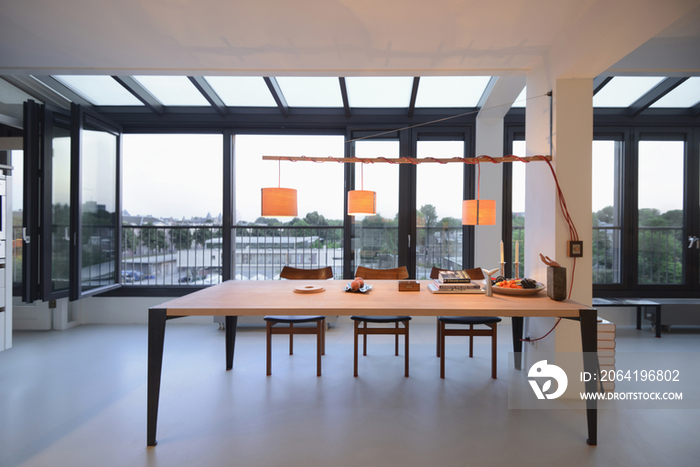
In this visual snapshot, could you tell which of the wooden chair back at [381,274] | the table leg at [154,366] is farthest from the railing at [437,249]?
the table leg at [154,366]

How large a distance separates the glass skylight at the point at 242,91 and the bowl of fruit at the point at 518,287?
323 cm

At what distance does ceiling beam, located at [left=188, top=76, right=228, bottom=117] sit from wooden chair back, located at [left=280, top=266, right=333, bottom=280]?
89.6 inches

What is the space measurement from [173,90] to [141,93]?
0.35 m

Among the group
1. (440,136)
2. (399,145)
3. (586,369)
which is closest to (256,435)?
(586,369)

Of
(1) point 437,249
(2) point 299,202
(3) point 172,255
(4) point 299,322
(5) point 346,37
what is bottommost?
(4) point 299,322

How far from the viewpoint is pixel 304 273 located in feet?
10.4

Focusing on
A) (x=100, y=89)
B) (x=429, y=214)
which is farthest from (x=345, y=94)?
(x=100, y=89)

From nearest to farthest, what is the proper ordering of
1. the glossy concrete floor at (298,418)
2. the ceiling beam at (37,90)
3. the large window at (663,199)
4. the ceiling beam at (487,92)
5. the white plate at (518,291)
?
1. the glossy concrete floor at (298,418)
2. the white plate at (518,291)
3. the ceiling beam at (37,90)
4. the ceiling beam at (487,92)
5. the large window at (663,199)

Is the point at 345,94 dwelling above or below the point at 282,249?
above

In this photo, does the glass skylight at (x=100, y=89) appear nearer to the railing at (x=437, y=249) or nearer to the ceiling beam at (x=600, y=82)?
the railing at (x=437, y=249)

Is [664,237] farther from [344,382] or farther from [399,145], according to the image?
[344,382]

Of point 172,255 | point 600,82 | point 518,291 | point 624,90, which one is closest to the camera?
point 518,291

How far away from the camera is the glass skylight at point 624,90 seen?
3.62 metres

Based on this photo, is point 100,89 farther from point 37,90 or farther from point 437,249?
point 437,249
